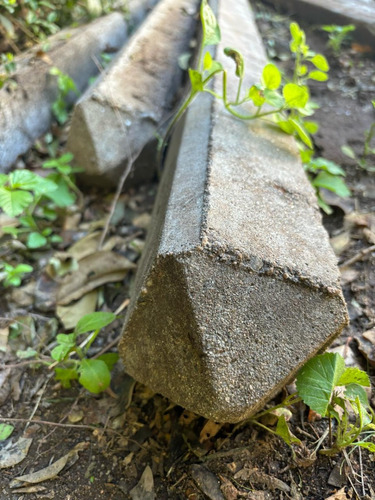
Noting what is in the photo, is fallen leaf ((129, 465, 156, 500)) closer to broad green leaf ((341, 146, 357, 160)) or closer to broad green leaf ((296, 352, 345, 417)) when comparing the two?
broad green leaf ((296, 352, 345, 417))

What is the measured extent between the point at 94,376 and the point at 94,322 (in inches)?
6.6

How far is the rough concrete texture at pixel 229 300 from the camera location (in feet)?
3.27

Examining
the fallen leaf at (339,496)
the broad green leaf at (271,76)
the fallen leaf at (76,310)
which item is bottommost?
the fallen leaf at (76,310)

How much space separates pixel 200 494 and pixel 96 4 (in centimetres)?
324

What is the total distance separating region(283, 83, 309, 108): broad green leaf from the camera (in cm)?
153

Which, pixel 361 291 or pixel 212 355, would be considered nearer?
pixel 212 355

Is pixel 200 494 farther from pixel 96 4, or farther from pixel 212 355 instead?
pixel 96 4

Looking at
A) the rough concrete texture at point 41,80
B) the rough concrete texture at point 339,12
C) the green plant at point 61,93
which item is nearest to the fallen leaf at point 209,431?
the rough concrete texture at point 41,80

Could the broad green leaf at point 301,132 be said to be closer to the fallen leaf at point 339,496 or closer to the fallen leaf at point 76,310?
the fallen leaf at point 76,310

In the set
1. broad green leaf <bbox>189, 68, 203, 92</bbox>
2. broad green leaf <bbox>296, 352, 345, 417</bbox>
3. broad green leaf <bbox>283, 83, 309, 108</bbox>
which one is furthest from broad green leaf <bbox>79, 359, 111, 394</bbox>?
broad green leaf <bbox>283, 83, 309, 108</bbox>

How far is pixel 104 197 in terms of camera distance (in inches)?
87.7

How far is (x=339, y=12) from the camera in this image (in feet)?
12.3

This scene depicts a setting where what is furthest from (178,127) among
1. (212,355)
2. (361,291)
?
(212,355)

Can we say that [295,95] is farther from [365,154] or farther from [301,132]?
[365,154]
